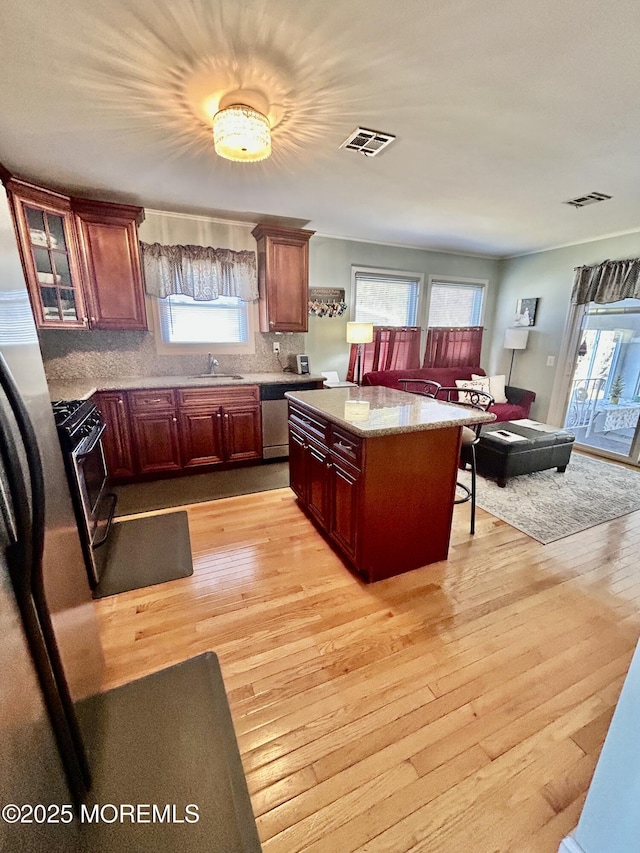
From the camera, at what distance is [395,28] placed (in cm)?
137

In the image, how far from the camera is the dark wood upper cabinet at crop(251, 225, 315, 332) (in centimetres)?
374

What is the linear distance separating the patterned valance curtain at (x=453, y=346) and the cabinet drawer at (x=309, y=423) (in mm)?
3269

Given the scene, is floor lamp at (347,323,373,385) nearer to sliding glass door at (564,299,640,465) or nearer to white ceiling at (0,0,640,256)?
white ceiling at (0,0,640,256)

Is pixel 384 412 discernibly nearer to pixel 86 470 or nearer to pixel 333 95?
pixel 333 95

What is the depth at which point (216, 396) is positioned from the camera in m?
3.51

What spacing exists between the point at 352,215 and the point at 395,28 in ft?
7.63

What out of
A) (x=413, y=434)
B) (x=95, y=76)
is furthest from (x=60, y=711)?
(x=95, y=76)

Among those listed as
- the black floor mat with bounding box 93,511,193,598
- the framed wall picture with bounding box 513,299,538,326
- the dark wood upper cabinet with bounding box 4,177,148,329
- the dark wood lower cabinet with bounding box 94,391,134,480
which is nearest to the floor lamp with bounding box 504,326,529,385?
the framed wall picture with bounding box 513,299,538,326

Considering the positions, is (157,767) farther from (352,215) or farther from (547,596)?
(352,215)

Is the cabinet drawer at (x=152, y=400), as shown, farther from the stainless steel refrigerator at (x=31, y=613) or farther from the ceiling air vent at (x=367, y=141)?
the ceiling air vent at (x=367, y=141)

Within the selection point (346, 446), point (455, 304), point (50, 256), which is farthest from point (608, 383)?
point (50, 256)

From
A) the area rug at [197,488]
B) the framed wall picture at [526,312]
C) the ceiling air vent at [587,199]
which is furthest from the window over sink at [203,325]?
the framed wall picture at [526,312]

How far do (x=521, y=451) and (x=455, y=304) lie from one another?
300 cm

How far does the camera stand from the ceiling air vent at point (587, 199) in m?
3.03
